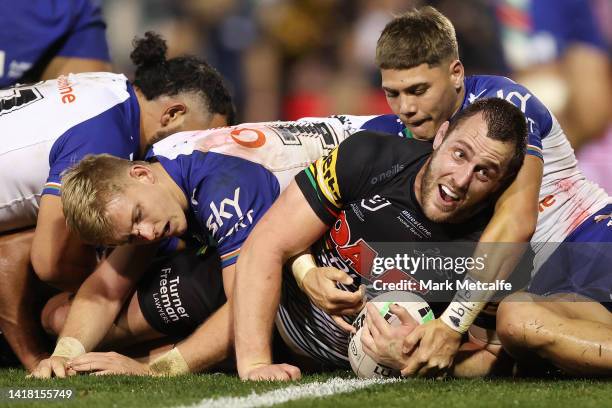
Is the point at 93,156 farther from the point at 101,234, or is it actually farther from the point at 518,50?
the point at 518,50

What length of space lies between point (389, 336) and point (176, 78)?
2441mm

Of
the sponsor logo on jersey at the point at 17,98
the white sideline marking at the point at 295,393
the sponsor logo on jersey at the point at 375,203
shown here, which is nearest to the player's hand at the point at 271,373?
the white sideline marking at the point at 295,393

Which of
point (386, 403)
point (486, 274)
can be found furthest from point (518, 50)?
point (386, 403)

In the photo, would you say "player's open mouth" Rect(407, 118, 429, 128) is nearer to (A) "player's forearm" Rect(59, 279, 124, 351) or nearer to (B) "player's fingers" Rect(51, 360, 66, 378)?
(A) "player's forearm" Rect(59, 279, 124, 351)

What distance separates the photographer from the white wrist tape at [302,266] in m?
4.64

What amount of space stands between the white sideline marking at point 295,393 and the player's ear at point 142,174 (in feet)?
4.45

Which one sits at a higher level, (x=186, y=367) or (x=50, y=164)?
(x=50, y=164)

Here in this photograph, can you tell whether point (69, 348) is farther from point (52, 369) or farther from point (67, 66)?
point (67, 66)

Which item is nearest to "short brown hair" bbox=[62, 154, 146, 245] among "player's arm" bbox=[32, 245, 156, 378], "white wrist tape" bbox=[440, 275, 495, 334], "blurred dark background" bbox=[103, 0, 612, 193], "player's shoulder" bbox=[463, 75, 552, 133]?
"player's arm" bbox=[32, 245, 156, 378]

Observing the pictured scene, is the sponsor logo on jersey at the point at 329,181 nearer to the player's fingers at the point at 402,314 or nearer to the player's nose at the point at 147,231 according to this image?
the player's fingers at the point at 402,314

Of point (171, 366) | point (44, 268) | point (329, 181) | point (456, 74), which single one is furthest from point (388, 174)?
point (44, 268)

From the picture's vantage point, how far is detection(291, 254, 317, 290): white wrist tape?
464 cm

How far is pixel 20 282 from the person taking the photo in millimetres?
5555

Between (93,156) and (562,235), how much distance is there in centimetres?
241
